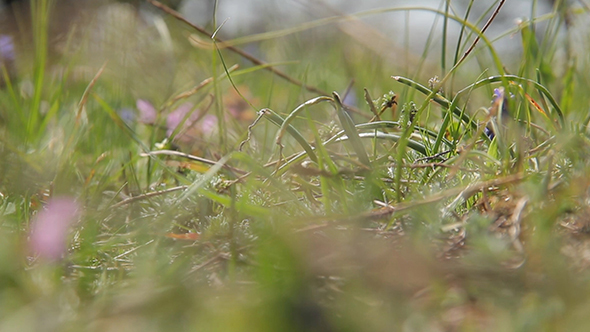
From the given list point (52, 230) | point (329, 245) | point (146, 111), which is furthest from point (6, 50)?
point (329, 245)

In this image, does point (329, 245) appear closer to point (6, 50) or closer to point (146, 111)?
point (146, 111)

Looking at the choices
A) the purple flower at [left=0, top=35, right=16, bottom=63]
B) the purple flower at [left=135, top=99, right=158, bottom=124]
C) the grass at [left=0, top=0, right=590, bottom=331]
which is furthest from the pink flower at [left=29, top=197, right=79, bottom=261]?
the purple flower at [left=0, top=35, right=16, bottom=63]

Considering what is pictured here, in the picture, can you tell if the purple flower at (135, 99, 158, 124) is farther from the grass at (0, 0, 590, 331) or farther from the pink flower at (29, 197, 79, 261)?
the pink flower at (29, 197, 79, 261)

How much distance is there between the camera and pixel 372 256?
664mm

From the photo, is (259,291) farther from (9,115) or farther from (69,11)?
(69,11)

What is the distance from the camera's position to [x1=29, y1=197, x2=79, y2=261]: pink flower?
32.5 inches

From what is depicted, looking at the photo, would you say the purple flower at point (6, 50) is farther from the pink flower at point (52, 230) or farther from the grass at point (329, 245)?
the pink flower at point (52, 230)

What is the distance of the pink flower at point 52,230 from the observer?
32.5 inches

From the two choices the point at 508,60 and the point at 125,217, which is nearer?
the point at 125,217

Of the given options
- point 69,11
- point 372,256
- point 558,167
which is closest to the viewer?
point 372,256

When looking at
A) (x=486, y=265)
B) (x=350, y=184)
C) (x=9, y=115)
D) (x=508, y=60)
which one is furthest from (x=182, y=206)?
(x=508, y=60)

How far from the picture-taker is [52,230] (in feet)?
2.86

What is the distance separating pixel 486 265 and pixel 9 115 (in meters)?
1.40

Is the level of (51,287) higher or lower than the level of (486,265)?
higher
